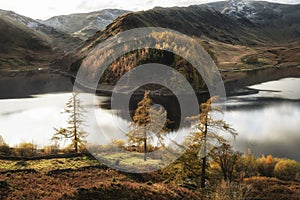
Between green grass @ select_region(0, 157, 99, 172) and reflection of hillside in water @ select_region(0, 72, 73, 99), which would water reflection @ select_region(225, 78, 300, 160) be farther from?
reflection of hillside in water @ select_region(0, 72, 73, 99)

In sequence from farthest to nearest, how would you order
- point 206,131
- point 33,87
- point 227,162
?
point 33,87, point 227,162, point 206,131

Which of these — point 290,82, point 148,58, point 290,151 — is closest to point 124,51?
point 148,58

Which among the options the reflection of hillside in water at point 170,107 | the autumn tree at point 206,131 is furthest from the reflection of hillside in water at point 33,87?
the autumn tree at point 206,131

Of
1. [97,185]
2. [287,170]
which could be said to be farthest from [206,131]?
[287,170]

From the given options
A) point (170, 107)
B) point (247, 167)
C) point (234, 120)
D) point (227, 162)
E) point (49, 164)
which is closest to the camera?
point (49, 164)

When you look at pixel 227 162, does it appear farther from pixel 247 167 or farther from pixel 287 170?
pixel 287 170

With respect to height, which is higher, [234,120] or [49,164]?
[234,120]

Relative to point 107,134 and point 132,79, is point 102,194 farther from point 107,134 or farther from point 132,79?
point 132,79

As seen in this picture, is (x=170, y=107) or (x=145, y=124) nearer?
(x=145, y=124)

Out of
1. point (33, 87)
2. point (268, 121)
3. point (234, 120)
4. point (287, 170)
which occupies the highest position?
point (33, 87)

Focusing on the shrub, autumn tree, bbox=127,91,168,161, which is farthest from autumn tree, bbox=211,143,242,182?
autumn tree, bbox=127,91,168,161
